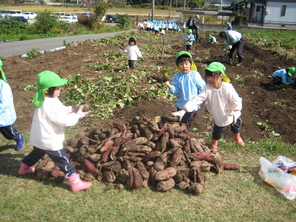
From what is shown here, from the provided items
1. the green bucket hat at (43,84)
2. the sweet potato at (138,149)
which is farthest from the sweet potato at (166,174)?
the green bucket hat at (43,84)

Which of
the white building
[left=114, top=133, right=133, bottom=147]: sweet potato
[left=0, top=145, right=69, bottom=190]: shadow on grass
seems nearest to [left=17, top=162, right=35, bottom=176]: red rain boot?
[left=0, top=145, right=69, bottom=190]: shadow on grass

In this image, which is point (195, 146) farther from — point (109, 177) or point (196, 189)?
point (109, 177)

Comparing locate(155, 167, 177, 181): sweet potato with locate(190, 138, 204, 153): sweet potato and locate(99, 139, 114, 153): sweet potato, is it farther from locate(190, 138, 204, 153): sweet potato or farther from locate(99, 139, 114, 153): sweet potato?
locate(99, 139, 114, 153): sweet potato

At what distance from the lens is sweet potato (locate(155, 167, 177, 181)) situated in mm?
3584

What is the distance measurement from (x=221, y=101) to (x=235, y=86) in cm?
499

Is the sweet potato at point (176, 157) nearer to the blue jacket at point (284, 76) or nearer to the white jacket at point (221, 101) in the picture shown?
the white jacket at point (221, 101)

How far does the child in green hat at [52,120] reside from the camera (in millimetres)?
3207

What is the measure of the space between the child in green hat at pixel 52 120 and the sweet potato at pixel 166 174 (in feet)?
3.06

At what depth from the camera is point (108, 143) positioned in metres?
4.03

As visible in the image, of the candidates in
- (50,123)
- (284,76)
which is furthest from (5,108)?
(284,76)

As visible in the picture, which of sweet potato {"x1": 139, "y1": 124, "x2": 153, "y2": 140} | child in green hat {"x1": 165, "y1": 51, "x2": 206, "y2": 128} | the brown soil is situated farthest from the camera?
the brown soil

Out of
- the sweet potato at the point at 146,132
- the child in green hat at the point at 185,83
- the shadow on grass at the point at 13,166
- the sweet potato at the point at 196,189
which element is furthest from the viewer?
the child in green hat at the point at 185,83

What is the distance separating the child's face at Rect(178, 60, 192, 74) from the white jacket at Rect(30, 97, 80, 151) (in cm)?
204

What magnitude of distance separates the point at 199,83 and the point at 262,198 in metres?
2.07
